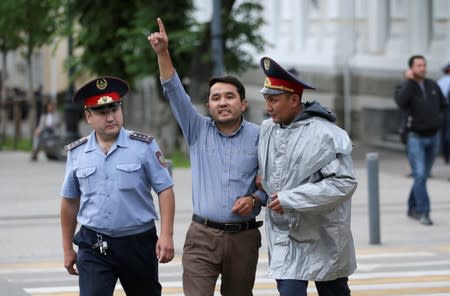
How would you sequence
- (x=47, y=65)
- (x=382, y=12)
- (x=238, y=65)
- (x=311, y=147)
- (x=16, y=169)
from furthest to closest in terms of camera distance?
(x=47, y=65)
(x=382, y=12)
(x=238, y=65)
(x=16, y=169)
(x=311, y=147)

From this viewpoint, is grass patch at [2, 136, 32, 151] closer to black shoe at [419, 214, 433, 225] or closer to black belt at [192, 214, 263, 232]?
black shoe at [419, 214, 433, 225]

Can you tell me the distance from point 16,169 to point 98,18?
3764 mm

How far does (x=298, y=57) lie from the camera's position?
34.1 meters

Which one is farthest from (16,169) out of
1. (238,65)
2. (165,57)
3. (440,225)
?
(165,57)

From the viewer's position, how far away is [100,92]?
6898mm

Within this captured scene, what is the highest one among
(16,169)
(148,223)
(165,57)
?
(165,57)

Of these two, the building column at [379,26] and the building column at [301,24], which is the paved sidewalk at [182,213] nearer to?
the building column at [379,26]

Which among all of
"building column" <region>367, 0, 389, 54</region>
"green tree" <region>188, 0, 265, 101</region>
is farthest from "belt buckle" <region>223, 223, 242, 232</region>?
"building column" <region>367, 0, 389, 54</region>

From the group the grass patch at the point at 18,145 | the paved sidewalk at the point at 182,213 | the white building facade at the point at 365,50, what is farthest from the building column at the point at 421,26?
the grass patch at the point at 18,145

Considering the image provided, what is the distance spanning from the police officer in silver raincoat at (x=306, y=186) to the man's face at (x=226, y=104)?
Answer: 14.6 inches

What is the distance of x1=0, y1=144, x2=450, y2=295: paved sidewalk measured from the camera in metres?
12.9

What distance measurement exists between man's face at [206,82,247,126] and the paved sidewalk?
12.9 feet

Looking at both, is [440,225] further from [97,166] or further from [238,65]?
[238,65]

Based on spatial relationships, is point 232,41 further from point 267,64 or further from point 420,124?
point 267,64
